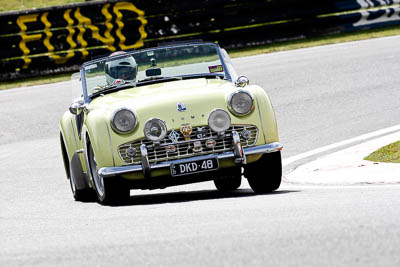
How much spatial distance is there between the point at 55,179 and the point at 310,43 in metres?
9.37

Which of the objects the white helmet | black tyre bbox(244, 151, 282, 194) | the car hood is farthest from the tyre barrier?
black tyre bbox(244, 151, 282, 194)

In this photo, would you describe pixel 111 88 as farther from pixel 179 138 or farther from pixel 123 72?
pixel 179 138

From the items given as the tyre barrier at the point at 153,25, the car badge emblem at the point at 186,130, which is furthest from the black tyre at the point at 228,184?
the tyre barrier at the point at 153,25

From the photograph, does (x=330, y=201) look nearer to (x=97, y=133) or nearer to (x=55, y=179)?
(x=97, y=133)

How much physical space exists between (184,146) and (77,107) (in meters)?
1.34

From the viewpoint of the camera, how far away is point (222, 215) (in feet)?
20.2

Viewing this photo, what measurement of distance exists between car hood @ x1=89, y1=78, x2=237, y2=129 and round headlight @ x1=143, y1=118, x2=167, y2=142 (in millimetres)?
40

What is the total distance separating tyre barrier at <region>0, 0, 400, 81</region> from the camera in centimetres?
1847

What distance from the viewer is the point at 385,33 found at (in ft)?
63.7

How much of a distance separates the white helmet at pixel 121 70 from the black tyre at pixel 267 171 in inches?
61.5

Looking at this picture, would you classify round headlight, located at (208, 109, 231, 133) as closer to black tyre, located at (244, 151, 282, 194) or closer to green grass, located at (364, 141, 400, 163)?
black tyre, located at (244, 151, 282, 194)

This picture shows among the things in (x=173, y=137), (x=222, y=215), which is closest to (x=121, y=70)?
(x=173, y=137)

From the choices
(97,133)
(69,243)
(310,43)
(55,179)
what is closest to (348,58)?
(310,43)

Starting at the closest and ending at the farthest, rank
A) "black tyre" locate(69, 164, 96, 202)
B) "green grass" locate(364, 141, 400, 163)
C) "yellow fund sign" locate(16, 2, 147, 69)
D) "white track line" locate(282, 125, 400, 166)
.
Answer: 1. "black tyre" locate(69, 164, 96, 202)
2. "green grass" locate(364, 141, 400, 163)
3. "white track line" locate(282, 125, 400, 166)
4. "yellow fund sign" locate(16, 2, 147, 69)
